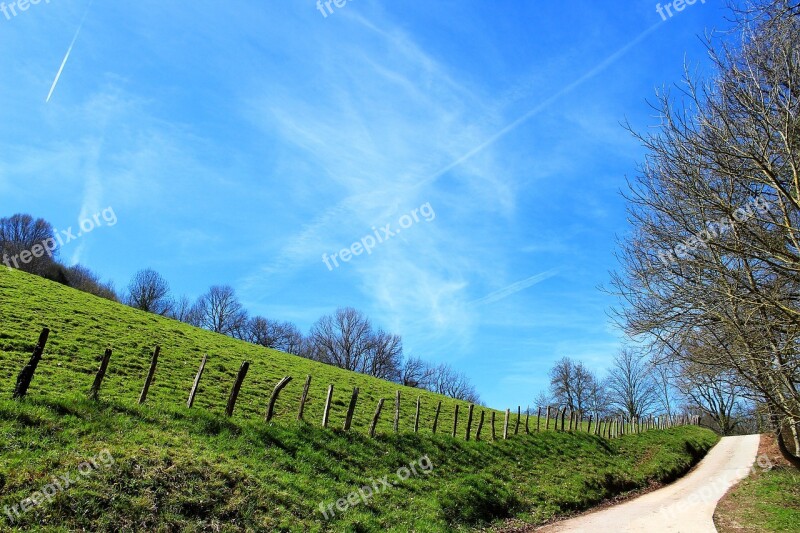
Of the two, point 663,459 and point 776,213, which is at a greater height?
point 776,213

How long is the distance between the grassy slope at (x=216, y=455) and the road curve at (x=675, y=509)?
1327 millimetres

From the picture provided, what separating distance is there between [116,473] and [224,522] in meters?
2.60

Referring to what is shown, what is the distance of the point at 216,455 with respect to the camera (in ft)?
40.8

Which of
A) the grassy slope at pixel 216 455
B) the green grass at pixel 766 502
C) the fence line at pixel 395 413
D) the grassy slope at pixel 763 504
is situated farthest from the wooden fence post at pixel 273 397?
the green grass at pixel 766 502

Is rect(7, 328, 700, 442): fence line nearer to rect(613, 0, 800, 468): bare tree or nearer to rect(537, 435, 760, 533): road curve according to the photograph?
rect(537, 435, 760, 533): road curve

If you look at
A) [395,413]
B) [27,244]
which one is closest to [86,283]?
[27,244]

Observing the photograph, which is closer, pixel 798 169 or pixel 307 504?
pixel 798 169

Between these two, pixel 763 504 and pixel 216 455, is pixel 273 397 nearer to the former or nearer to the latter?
pixel 216 455

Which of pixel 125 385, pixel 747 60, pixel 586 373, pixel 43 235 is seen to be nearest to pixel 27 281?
pixel 125 385

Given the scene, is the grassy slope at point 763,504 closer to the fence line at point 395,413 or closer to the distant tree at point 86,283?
the fence line at point 395,413

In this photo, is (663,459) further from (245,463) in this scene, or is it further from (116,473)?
(116,473)

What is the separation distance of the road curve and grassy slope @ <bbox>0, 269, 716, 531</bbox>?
4.35 feet

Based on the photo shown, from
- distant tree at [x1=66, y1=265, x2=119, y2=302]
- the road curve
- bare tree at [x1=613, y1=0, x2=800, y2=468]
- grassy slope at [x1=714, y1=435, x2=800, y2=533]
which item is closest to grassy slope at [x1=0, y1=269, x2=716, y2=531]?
the road curve

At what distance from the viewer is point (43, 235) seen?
8012 cm
